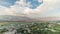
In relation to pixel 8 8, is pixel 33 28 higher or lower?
lower

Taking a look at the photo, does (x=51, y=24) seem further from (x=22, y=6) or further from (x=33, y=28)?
(x=22, y=6)

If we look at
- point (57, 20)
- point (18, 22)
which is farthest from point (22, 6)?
point (57, 20)

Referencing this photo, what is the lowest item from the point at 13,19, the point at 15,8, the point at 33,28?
the point at 33,28

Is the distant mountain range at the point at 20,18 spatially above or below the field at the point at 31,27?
above

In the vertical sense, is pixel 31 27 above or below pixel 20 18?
below

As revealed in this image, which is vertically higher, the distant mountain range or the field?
the distant mountain range

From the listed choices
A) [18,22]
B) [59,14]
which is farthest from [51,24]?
[18,22]
